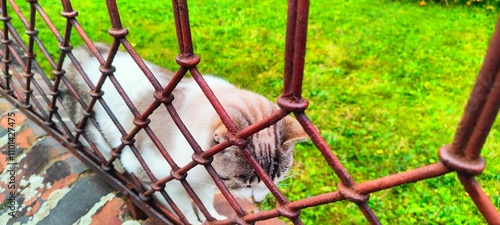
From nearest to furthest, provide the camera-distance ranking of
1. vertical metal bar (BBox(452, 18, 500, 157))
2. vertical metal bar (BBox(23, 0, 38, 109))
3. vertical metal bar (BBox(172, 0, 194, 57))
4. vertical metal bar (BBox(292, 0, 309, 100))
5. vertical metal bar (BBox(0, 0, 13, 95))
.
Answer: vertical metal bar (BBox(452, 18, 500, 157)) → vertical metal bar (BBox(292, 0, 309, 100)) → vertical metal bar (BBox(172, 0, 194, 57)) → vertical metal bar (BBox(23, 0, 38, 109)) → vertical metal bar (BBox(0, 0, 13, 95))

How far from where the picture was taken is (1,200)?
62.2 inches

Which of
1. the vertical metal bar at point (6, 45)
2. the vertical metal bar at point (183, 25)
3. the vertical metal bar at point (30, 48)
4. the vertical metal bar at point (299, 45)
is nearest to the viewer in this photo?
the vertical metal bar at point (299, 45)

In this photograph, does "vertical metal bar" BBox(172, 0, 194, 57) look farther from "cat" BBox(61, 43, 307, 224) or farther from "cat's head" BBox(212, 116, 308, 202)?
"cat's head" BBox(212, 116, 308, 202)

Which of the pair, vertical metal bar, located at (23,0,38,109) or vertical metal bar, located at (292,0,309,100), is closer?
vertical metal bar, located at (292,0,309,100)

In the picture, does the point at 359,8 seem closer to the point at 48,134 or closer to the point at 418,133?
the point at 418,133

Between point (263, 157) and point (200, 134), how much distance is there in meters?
0.24

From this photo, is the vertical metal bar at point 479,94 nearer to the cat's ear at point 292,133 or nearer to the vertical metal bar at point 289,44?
the vertical metal bar at point 289,44

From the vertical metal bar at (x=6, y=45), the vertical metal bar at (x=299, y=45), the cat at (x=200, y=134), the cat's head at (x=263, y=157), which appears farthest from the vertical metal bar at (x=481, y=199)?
the vertical metal bar at (x=6, y=45)

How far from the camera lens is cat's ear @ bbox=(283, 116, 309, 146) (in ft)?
4.65

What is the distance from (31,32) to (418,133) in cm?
256

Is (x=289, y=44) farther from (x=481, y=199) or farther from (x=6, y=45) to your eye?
(x=6, y=45)

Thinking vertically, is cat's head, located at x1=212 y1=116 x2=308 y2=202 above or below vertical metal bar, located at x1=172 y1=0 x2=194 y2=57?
below

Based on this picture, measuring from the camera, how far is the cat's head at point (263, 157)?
140cm

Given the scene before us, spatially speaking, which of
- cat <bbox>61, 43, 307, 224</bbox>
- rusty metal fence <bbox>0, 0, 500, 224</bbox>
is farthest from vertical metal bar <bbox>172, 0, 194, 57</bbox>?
cat <bbox>61, 43, 307, 224</bbox>
